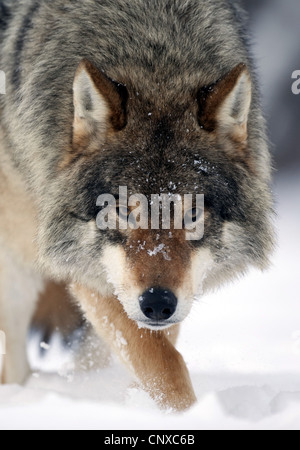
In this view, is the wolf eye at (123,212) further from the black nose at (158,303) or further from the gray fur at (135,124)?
the black nose at (158,303)

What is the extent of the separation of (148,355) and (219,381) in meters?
1.02

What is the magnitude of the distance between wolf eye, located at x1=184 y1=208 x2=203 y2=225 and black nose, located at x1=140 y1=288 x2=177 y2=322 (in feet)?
1.33

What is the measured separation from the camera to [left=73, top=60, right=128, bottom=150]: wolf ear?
3482 millimetres

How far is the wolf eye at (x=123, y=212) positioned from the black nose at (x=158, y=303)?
16.1 inches

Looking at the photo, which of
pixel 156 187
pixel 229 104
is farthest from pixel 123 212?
pixel 229 104

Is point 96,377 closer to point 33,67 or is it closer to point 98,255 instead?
point 98,255

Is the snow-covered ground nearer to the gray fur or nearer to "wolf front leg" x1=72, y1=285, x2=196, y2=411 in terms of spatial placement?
"wolf front leg" x1=72, y1=285, x2=196, y2=411

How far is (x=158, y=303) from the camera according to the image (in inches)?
129

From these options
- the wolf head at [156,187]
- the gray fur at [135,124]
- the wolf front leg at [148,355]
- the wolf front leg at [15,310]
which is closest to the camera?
the wolf head at [156,187]

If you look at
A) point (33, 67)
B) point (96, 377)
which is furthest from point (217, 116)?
point (96, 377)

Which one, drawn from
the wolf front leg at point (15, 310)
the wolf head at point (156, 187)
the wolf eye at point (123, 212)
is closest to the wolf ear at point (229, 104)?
the wolf head at point (156, 187)

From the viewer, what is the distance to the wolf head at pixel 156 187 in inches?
133

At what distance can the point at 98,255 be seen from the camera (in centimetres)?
373

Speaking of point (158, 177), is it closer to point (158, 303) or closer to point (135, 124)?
point (135, 124)
